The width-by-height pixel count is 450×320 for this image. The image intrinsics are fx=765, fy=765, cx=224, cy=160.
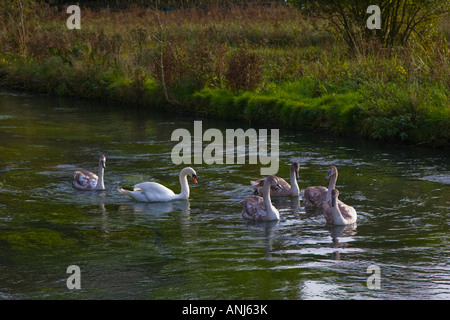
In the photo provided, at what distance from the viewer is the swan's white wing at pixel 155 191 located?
12939mm

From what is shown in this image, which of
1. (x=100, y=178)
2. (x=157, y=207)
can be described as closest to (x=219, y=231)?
(x=157, y=207)

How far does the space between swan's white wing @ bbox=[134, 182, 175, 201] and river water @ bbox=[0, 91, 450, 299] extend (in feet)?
0.49

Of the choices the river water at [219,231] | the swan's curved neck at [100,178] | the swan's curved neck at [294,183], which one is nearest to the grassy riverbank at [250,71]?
the river water at [219,231]

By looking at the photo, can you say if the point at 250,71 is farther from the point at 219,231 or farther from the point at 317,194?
the point at 219,231

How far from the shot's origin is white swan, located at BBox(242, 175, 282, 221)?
11711 mm

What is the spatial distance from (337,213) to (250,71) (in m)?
11.7

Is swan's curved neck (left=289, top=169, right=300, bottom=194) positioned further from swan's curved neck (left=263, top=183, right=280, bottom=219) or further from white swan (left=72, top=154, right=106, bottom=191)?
white swan (left=72, top=154, right=106, bottom=191)

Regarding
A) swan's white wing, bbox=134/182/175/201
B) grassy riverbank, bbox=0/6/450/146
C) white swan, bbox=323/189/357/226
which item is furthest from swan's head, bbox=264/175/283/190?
grassy riverbank, bbox=0/6/450/146

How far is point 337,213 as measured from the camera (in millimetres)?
11266
